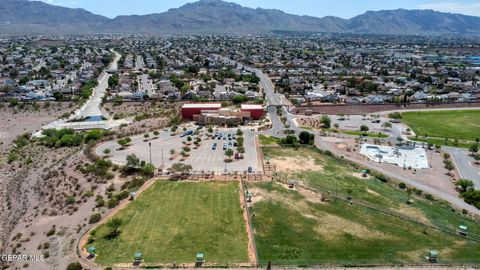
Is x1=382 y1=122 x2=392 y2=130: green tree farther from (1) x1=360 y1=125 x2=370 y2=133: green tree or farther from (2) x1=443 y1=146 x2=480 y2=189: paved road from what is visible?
(2) x1=443 y1=146 x2=480 y2=189: paved road

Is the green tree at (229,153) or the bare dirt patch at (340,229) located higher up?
the green tree at (229,153)

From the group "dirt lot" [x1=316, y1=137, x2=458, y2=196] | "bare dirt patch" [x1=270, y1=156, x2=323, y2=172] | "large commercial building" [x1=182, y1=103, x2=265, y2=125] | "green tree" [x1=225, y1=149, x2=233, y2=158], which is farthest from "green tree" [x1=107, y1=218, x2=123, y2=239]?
"large commercial building" [x1=182, y1=103, x2=265, y2=125]

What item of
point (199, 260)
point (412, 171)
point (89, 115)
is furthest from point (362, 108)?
point (199, 260)

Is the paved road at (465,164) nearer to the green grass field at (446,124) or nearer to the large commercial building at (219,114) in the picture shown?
the green grass field at (446,124)

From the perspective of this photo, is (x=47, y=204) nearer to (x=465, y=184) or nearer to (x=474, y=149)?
(x=465, y=184)

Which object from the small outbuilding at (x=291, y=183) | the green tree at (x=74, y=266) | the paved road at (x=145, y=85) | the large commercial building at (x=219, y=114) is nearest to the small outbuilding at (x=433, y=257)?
the small outbuilding at (x=291, y=183)
